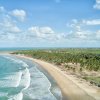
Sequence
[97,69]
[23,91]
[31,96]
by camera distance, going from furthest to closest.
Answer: [97,69]
[23,91]
[31,96]

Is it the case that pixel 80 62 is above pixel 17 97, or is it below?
above

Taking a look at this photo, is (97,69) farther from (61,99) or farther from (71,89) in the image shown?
(61,99)

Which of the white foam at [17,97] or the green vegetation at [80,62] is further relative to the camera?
the green vegetation at [80,62]

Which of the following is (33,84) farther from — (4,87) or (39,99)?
(39,99)

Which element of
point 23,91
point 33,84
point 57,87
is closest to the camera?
point 23,91

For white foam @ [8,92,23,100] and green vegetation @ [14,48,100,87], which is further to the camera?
green vegetation @ [14,48,100,87]

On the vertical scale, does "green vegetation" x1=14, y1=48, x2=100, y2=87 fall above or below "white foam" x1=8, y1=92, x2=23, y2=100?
above

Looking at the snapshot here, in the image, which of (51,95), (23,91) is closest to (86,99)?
(51,95)

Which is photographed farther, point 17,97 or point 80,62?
point 80,62

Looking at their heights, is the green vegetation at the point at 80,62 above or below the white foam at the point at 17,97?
above

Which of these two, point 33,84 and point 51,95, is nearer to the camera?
point 51,95
